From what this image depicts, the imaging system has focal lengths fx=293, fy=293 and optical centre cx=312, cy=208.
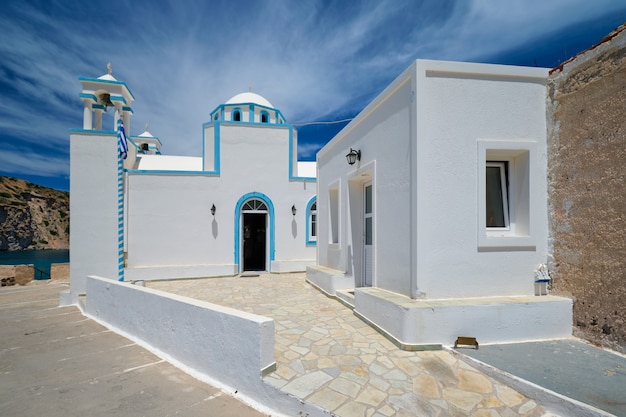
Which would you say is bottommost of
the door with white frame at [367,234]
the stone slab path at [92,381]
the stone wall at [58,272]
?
the stone wall at [58,272]

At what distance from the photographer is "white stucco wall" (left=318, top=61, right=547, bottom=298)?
414 centimetres

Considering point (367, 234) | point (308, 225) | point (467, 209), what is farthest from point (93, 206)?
point (467, 209)

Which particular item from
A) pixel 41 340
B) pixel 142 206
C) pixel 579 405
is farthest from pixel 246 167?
pixel 579 405

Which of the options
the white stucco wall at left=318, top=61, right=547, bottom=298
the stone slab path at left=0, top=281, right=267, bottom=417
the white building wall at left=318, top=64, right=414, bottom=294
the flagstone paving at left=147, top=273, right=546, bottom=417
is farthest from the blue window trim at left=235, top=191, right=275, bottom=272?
the white stucco wall at left=318, top=61, right=547, bottom=298

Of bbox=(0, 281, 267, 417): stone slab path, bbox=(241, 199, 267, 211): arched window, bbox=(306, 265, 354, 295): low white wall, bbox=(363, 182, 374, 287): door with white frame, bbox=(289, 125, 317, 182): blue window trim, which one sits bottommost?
bbox=(0, 281, 267, 417): stone slab path

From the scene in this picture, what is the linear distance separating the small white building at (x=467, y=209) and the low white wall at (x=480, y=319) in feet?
0.04

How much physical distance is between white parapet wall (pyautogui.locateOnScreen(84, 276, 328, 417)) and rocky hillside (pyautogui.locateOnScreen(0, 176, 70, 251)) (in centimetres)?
9514

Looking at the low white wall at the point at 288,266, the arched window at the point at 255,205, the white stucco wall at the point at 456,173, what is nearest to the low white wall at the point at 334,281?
the white stucco wall at the point at 456,173

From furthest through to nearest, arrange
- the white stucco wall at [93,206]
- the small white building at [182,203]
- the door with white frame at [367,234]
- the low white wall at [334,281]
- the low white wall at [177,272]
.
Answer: the low white wall at [177,272]
the small white building at [182,203]
the white stucco wall at [93,206]
the low white wall at [334,281]
the door with white frame at [367,234]

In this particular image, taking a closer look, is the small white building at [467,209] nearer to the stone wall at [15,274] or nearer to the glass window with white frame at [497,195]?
the glass window with white frame at [497,195]

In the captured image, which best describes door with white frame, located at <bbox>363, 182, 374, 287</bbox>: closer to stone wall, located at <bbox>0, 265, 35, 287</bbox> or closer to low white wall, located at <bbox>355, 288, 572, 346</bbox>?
low white wall, located at <bbox>355, 288, 572, 346</bbox>

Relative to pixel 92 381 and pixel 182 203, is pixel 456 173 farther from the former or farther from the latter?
pixel 182 203

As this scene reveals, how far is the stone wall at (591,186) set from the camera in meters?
3.47

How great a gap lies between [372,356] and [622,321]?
290 cm
